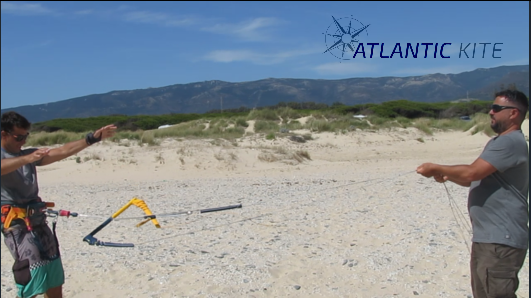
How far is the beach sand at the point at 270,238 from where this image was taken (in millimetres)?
5438

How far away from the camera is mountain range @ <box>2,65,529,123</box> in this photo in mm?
34469

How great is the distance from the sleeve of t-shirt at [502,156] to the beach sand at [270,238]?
199cm

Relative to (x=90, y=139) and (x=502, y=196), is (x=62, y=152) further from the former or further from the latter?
(x=502, y=196)

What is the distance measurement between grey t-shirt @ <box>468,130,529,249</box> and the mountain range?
25736 millimetres

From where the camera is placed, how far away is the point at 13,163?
341cm

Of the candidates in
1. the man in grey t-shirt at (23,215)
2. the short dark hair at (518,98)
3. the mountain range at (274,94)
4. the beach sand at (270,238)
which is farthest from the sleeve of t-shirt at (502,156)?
the mountain range at (274,94)

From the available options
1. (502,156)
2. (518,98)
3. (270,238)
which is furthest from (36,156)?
(270,238)

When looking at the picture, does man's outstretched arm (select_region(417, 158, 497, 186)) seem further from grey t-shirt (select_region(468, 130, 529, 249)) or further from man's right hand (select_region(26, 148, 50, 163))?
man's right hand (select_region(26, 148, 50, 163))

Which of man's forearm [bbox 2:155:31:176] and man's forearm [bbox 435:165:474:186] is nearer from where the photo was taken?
man's forearm [bbox 435:165:474:186]

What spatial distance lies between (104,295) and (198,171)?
1082 cm

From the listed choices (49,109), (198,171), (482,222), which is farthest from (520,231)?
(49,109)

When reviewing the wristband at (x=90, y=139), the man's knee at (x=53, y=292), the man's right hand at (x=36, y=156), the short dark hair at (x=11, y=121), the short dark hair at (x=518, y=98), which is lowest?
the man's knee at (x=53, y=292)

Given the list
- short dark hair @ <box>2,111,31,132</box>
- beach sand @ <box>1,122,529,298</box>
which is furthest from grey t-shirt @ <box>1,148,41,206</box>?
beach sand @ <box>1,122,529,298</box>

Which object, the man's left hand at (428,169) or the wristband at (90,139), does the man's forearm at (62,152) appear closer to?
the wristband at (90,139)
